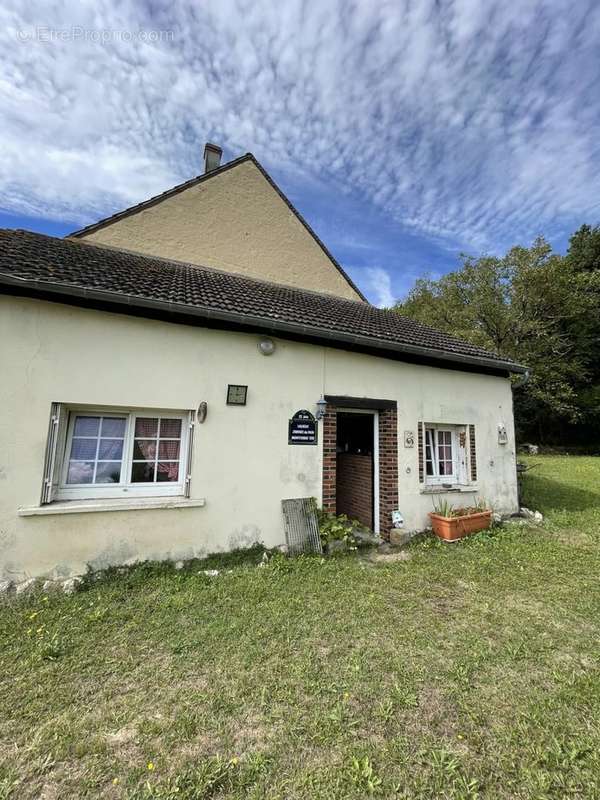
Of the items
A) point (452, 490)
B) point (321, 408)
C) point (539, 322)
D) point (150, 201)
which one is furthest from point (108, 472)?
point (539, 322)

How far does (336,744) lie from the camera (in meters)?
2.21

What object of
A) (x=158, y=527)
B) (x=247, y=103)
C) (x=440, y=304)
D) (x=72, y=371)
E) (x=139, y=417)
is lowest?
(x=158, y=527)

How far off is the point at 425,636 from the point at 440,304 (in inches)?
1071

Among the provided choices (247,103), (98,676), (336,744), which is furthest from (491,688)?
(247,103)

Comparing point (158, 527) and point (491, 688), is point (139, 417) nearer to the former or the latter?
point (158, 527)

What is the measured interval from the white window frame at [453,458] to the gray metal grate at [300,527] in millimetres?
2755

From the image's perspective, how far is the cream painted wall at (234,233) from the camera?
885 centimetres

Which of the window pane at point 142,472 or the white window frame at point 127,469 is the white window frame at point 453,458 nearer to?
the white window frame at point 127,469

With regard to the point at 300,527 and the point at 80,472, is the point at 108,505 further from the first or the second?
the point at 300,527

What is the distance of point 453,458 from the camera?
7422 millimetres

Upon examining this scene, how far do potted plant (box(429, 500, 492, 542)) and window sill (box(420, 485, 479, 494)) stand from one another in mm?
218

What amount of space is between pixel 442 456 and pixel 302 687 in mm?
5626

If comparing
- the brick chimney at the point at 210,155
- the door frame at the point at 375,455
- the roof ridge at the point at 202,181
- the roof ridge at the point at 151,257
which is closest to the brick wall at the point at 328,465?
Result: the door frame at the point at 375,455

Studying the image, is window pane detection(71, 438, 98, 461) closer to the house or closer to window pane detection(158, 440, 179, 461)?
the house
